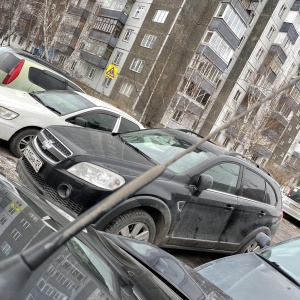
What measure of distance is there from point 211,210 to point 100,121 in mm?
2828

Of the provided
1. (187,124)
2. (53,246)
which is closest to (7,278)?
(53,246)

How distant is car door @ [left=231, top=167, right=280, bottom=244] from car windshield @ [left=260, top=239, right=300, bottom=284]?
1.08m

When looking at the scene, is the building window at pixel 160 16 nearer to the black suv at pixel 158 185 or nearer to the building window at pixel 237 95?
the building window at pixel 237 95

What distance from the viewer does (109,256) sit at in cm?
201

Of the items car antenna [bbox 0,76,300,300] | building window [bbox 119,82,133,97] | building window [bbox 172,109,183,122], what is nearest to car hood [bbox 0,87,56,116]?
car antenna [bbox 0,76,300,300]

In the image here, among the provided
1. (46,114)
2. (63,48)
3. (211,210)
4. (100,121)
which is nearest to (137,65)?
(63,48)

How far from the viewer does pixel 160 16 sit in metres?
30.3

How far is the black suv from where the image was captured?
137 inches

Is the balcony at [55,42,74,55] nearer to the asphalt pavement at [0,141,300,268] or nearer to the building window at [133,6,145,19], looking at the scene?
the building window at [133,6,145,19]

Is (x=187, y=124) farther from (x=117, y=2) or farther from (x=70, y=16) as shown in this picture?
(x=70, y=16)

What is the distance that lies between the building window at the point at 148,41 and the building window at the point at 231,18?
5.89 metres

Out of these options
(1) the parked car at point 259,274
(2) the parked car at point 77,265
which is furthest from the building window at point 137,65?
(2) the parked car at point 77,265

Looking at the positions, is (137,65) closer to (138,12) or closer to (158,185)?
(138,12)

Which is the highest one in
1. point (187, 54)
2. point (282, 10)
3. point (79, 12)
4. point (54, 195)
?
point (282, 10)
